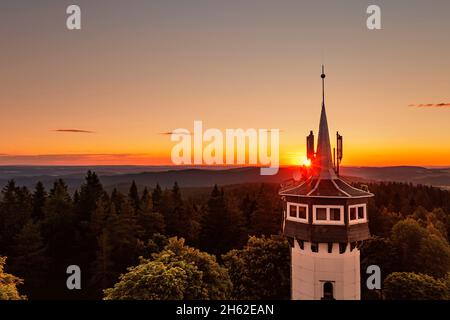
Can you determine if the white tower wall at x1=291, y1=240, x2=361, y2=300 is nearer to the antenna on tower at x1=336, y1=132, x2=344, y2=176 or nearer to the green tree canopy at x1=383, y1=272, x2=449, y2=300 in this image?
the antenna on tower at x1=336, y1=132, x2=344, y2=176

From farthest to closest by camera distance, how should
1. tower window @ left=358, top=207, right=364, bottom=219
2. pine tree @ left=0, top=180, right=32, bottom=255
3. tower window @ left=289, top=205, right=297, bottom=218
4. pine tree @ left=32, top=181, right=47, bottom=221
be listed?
pine tree @ left=32, top=181, right=47, bottom=221 < pine tree @ left=0, top=180, right=32, bottom=255 < tower window @ left=289, top=205, right=297, bottom=218 < tower window @ left=358, top=207, right=364, bottom=219

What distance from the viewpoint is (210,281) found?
118ft

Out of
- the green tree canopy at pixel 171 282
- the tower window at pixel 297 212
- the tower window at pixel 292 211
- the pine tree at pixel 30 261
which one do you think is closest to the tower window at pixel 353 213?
the tower window at pixel 297 212

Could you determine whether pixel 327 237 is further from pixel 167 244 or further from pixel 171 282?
pixel 167 244

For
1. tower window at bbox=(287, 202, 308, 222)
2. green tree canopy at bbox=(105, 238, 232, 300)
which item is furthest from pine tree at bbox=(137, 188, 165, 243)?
tower window at bbox=(287, 202, 308, 222)

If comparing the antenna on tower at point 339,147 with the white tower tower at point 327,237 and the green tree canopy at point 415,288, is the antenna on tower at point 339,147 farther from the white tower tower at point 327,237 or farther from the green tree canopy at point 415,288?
the green tree canopy at point 415,288

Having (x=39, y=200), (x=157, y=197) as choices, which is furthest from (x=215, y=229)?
(x=39, y=200)

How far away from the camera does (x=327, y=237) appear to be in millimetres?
32188

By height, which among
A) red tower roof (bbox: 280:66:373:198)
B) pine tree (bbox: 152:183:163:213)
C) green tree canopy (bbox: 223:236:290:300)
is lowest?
green tree canopy (bbox: 223:236:290:300)

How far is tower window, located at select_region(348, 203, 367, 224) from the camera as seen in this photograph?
3278 centimetres

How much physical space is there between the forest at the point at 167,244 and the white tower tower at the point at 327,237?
27.7 feet

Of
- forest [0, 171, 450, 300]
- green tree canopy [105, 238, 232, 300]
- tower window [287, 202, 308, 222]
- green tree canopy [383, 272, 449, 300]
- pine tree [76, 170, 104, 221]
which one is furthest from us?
pine tree [76, 170, 104, 221]

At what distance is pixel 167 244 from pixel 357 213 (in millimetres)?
27973
